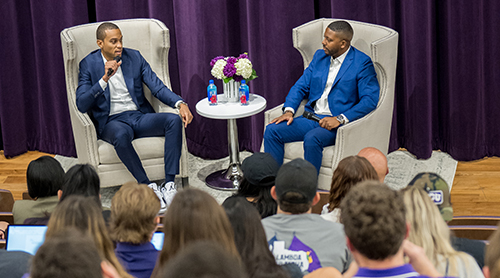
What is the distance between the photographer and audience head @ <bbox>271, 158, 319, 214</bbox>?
202 centimetres

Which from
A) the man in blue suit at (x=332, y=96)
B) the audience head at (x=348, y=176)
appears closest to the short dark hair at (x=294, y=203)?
the audience head at (x=348, y=176)

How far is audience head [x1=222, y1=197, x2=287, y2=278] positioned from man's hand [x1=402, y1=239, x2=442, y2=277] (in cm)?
35

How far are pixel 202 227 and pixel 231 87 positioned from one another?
2.56 metres

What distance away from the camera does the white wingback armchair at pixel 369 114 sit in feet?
11.9

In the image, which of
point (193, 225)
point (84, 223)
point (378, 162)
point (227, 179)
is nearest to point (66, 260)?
point (193, 225)

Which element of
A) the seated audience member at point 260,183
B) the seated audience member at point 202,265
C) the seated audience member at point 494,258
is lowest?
the seated audience member at point 260,183

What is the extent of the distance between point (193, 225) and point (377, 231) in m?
0.50

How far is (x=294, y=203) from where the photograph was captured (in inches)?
79.7

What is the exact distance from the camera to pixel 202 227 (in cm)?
162

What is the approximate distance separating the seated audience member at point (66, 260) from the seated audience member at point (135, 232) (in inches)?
28.1

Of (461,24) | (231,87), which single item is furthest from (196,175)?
(461,24)

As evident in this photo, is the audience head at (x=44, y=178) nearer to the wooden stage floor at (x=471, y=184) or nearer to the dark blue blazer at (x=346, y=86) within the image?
the wooden stage floor at (x=471, y=184)

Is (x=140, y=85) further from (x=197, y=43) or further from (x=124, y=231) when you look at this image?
(x=124, y=231)

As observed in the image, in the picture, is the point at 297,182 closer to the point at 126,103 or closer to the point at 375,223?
the point at 375,223
